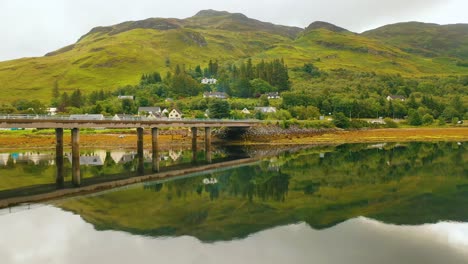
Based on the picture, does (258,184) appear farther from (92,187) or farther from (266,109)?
(266,109)

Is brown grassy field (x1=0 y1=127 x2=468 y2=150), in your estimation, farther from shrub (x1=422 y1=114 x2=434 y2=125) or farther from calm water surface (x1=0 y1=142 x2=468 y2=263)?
calm water surface (x1=0 y1=142 x2=468 y2=263)

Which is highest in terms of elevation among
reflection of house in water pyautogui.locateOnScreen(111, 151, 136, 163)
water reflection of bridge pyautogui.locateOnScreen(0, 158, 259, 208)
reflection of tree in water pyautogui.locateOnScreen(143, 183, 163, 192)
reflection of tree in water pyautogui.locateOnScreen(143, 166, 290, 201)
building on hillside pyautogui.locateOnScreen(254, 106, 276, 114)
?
building on hillside pyautogui.locateOnScreen(254, 106, 276, 114)

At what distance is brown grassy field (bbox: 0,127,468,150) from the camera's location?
4134 inches

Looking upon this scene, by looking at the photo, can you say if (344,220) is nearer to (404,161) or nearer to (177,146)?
(404,161)

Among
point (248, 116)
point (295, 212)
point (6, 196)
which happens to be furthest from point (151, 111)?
point (295, 212)

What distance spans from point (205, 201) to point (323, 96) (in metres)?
136

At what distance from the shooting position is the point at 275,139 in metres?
115

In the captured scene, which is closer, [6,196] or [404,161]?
[6,196]

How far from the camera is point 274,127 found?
393ft

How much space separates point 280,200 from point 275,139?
242 ft

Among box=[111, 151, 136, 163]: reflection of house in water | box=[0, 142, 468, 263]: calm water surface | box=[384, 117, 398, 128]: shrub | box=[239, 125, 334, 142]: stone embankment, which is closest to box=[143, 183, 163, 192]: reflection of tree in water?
box=[0, 142, 468, 263]: calm water surface

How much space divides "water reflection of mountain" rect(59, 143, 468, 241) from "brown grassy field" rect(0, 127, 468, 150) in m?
49.3

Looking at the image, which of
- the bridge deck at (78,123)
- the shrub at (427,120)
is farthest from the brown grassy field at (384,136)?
the bridge deck at (78,123)

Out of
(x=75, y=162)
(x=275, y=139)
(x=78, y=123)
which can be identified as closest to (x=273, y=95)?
(x=275, y=139)
